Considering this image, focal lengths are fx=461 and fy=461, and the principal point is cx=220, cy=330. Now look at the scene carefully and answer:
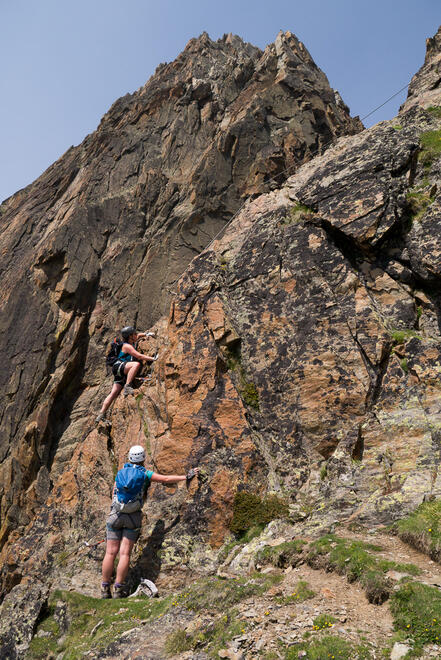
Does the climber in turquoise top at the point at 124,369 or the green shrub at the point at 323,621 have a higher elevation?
the climber in turquoise top at the point at 124,369

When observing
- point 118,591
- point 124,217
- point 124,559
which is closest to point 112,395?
point 124,559

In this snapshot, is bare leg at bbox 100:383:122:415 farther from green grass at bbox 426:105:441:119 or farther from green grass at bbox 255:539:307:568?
green grass at bbox 426:105:441:119

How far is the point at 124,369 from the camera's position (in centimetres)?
1845

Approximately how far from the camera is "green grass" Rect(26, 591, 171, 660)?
10.3m

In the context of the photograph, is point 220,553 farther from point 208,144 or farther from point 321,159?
point 208,144

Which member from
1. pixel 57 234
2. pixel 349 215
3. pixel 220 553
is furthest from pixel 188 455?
pixel 57 234

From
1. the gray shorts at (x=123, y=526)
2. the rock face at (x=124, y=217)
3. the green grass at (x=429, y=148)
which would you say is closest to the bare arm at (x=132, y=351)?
the rock face at (x=124, y=217)

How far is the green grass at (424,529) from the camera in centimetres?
907

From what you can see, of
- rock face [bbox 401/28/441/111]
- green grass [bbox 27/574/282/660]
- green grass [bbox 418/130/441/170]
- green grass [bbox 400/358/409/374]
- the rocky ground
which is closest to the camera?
the rocky ground

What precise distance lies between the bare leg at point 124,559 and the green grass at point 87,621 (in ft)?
2.10

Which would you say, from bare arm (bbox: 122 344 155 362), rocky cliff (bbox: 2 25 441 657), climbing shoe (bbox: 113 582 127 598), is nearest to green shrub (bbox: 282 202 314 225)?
rocky cliff (bbox: 2 25 441 657)

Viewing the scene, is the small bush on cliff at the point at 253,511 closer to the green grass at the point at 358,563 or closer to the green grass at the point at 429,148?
the green grass at the point at 358,563

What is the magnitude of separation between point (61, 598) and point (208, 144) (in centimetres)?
2567

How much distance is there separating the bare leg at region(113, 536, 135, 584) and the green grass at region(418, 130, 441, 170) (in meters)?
16.7
